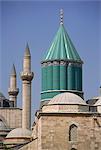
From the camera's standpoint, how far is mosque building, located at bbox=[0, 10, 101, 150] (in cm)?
2317

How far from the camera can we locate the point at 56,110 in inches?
949

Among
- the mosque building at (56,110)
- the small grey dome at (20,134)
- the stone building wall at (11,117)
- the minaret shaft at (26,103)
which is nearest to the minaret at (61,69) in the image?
the mosque building at (56,110)

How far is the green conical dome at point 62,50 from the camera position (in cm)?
3161

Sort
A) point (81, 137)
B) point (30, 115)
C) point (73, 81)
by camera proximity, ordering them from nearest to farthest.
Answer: point (81, 137) < point (73, 81) < point (30, 115)

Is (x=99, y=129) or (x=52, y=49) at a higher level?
(x=52, y=49)

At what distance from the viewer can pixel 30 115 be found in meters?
35.0

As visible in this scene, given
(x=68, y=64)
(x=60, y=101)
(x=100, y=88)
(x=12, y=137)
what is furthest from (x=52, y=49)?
(x=60, y=101)

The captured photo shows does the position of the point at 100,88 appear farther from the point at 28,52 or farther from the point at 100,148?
the point at 100,148

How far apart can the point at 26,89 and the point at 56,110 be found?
1108cm

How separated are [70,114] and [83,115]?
558mm

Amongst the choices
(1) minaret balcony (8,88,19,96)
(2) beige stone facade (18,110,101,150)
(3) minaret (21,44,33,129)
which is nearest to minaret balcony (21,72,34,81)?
(3) minaret (21,44,33,129)

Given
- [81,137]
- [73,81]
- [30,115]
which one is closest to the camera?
[81,137]

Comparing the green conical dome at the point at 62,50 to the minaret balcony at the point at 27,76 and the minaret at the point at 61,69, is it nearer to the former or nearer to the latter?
the minaret at the point at 61,69

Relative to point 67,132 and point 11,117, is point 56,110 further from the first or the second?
point 11,117
